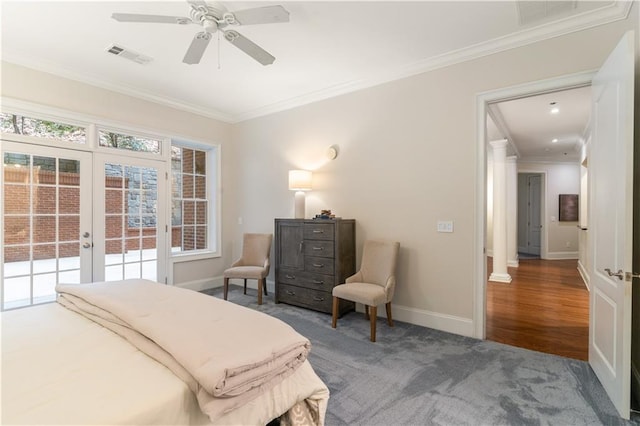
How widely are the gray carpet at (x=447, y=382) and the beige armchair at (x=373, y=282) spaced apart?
1.03 ft

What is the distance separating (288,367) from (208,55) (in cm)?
308

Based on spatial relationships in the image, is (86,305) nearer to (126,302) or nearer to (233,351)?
(126,302)

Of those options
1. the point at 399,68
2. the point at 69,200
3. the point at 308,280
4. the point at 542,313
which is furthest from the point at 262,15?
the point at 542,313

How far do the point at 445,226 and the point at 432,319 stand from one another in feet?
3.27

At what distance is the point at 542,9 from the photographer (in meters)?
2.40

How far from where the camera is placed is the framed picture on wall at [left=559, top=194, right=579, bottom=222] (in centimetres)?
805

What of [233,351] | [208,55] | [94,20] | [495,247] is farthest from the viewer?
[495,247]

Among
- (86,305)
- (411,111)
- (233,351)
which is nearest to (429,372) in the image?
(233,351)

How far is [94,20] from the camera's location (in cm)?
258

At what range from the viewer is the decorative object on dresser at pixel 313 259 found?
3.57 metres

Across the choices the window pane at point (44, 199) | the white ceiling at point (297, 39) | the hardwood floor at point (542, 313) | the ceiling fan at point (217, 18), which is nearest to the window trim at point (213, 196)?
the white ceiling at point (297, 39)

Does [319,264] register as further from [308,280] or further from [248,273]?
[248,273]

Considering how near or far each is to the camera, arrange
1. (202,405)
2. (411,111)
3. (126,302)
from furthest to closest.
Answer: (411,111), (126,302), (202,405)

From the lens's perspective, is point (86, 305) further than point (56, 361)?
Yes
